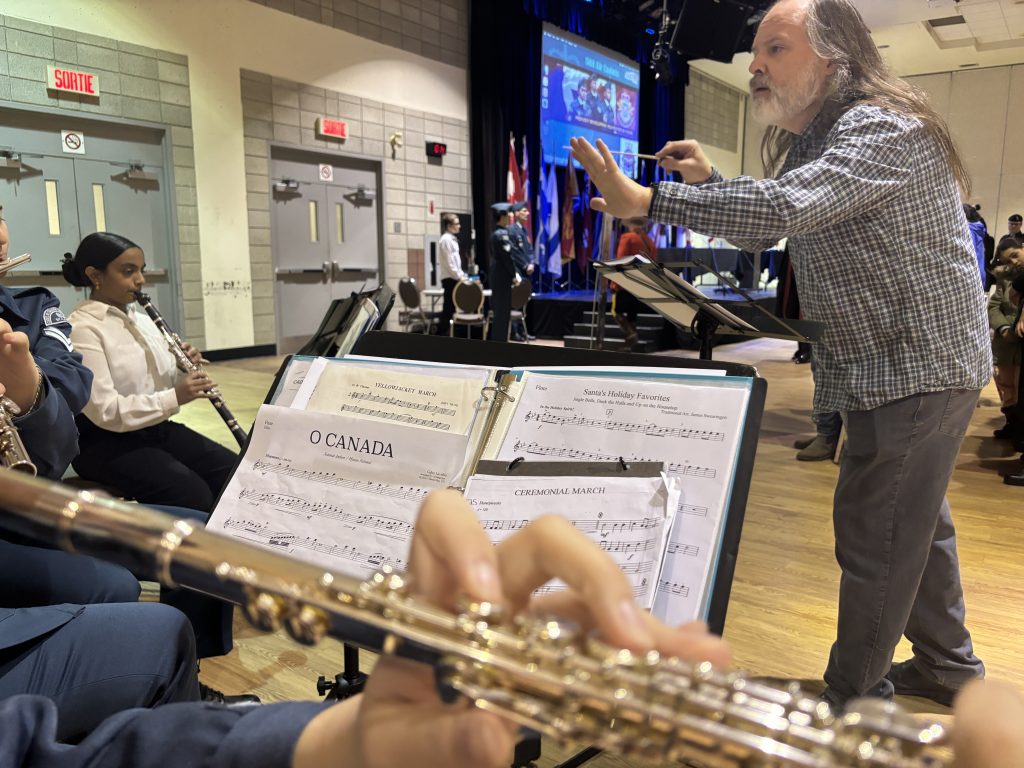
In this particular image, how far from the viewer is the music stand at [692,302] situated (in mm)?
2707

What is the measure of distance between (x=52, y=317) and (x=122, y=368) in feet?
1.66

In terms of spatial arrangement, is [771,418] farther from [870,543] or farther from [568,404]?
[568,404]

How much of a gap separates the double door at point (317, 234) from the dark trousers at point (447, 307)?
1.01 m

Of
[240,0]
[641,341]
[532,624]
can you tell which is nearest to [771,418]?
[641,341]

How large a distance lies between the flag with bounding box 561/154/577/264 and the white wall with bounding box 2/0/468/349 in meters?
3.87

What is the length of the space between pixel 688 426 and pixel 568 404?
0.20 meters

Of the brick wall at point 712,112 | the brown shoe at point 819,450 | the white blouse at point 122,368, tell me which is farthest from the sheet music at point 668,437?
the brick wall at point 712,112

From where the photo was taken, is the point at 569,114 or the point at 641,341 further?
the point at 569,114

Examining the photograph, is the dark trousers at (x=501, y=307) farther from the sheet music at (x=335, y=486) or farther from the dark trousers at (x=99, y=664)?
the dark trousers at (x=99, y=664)

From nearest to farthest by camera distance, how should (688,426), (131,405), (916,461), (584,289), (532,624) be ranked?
(532,624)
(688,426)
(916,461)
(131,405)
(584,289)

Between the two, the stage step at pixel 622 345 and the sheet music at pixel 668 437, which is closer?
the sheet music at pixel 668 437

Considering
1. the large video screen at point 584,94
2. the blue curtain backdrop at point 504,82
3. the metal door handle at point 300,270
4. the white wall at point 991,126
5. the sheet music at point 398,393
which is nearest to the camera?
the sheet music at point 398,393

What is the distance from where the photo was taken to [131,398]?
2.35m

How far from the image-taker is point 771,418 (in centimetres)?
532
